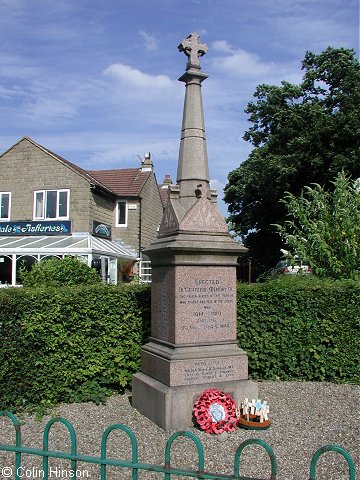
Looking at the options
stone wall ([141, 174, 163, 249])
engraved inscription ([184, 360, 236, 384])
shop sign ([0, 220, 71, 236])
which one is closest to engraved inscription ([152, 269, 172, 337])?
engraved inscription ([184, 360, 236, 384])

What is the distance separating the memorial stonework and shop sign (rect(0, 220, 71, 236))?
19038mm

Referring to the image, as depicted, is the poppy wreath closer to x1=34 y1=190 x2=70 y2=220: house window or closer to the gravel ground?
the gravel ground

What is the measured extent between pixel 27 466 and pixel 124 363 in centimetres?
301

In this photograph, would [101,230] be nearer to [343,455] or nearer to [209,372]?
[209,372]

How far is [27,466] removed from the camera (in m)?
4.65

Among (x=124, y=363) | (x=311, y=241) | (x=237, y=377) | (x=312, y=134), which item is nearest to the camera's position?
(x=237, y=377)

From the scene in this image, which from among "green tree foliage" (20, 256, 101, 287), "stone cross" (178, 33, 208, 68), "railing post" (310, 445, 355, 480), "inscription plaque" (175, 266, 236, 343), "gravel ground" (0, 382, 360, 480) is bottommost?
"gravel ground" (0, 382, 360, 480)

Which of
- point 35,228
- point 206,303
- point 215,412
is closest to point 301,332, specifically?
point 206,303

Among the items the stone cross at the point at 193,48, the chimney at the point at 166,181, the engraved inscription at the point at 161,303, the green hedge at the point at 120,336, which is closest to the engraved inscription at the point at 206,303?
the engraved inscription at the point at 161,303

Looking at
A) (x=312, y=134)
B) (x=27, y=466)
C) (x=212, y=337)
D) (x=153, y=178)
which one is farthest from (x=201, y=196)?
(x=153, y=178)

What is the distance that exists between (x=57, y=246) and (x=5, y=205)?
6.01 m

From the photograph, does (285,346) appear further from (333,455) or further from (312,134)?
(312,134)

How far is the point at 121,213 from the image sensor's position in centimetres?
3027

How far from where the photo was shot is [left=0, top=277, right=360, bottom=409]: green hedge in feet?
22.6
